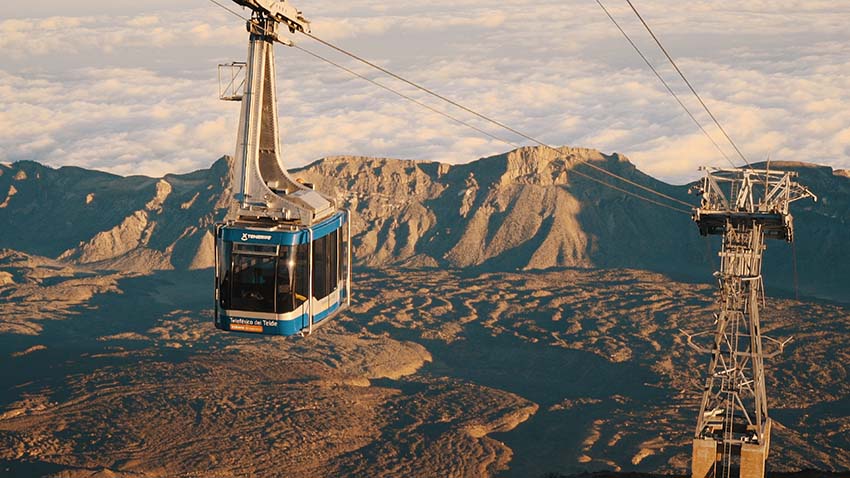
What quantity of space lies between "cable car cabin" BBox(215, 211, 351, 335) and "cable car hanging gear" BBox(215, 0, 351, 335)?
0.03 meters

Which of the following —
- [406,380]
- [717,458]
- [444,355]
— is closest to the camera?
[717,458]

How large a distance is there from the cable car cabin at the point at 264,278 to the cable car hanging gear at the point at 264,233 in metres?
0.03

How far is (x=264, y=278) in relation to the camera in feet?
117

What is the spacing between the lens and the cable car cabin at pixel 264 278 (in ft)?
116

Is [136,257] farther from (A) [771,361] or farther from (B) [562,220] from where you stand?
(A) [771,361]

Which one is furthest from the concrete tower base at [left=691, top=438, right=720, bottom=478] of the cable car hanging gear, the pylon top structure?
the cable car hanging gear

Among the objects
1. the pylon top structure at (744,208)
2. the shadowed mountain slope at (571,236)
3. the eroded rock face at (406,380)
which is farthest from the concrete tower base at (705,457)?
the shadowed mountain slope at (571,236)

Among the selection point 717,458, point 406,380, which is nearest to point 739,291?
point 717,458

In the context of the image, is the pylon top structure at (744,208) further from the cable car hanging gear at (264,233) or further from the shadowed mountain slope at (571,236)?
the shadowed mountain slope at (571,236)

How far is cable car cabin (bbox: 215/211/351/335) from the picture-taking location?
35.4 meters

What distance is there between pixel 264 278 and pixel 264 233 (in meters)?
1.35

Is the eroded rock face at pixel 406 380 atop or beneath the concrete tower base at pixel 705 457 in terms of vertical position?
beneath

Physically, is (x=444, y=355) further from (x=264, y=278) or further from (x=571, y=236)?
(x=264, y=278)

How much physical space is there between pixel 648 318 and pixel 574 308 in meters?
11.3
